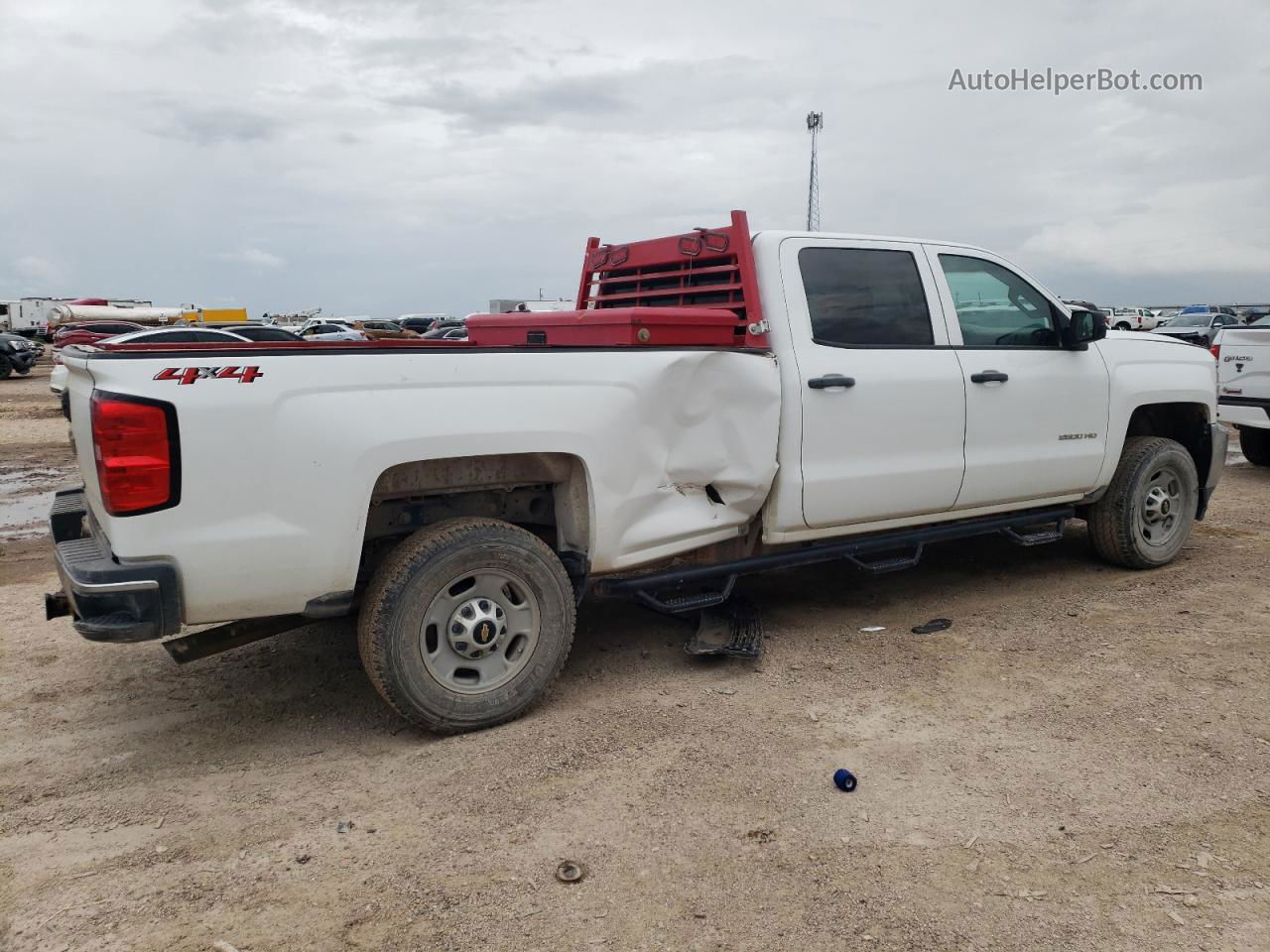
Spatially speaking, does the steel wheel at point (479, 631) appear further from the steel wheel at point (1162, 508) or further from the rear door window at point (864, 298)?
the steel wheel at point (1162, 508)

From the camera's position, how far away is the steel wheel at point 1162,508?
6.23 metres

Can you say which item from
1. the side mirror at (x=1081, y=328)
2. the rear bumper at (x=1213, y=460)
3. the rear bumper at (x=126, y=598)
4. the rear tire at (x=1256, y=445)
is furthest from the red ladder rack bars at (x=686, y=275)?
the rear tire at (x=1256, y=445)

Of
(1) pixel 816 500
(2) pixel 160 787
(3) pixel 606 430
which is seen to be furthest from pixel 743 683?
(2) pixel 160 787

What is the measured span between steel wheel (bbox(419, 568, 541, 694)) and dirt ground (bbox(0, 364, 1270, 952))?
0.86ft

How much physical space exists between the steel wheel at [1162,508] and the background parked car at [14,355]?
28.6 meters

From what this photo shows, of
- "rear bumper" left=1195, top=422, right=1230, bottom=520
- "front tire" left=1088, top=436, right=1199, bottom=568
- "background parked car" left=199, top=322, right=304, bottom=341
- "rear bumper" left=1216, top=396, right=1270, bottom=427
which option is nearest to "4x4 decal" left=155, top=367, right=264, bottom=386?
"front tire" left=1088, top=436, right=1199, bottom=568

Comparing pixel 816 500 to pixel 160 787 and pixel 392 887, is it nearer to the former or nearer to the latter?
pixel 392 887

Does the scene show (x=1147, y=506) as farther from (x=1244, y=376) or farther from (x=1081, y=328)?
(x=1244, y=376)

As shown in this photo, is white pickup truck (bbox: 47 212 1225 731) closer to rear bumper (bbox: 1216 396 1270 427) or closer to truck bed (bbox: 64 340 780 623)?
truck bed (bbox: 64 340 780 623)

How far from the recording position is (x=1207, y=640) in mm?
4938

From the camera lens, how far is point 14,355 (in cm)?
2684

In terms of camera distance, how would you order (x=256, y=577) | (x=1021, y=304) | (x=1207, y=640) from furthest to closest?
(x=1021, y=304) → (x=1207, y=640) → (x=256, y=577)

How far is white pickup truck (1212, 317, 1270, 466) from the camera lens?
1003cm

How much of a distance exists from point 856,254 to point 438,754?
309cm
